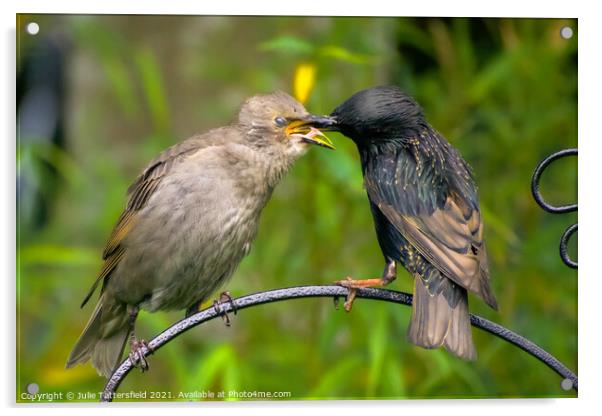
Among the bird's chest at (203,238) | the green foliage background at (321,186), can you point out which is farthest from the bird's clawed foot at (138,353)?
the green foliage background at (321,186)

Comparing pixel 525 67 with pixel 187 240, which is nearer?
pixel 187 240

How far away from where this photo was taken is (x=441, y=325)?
183cm

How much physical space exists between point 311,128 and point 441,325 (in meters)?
0.47

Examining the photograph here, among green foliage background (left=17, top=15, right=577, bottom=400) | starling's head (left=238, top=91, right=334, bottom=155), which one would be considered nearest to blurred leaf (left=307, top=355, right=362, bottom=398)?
green foliage background (left=17, top=15, right=577, bottom=400)

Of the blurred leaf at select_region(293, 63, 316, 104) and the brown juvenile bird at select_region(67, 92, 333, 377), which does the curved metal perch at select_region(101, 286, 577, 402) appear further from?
the blurred leaf at select_region(293, 63, 316, 104)

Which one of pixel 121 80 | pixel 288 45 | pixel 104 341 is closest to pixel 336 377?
pixel 104 341

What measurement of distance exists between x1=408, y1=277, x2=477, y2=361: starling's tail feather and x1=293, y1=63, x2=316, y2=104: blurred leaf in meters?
0.77

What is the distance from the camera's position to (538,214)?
2.63m

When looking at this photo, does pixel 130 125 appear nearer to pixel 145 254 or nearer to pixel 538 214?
pixel 145 254

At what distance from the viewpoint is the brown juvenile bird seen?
2010 millimetres

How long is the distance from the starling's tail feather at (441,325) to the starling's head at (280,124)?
392 millimetres

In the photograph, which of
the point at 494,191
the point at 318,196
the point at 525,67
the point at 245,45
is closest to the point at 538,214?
the point at 494,191

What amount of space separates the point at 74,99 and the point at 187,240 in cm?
75

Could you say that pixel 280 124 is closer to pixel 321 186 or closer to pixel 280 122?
pixel 280 122
